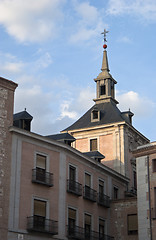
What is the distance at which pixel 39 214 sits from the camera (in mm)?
35344

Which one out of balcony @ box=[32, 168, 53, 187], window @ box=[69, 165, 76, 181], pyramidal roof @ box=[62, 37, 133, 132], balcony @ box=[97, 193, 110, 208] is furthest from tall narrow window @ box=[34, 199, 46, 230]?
pyramidal roof @ box=[62, 37, 133, 132]

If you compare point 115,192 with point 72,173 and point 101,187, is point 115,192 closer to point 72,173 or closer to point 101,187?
point 101,187

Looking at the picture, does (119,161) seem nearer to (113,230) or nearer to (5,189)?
(113,230)

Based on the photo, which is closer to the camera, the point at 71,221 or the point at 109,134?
the point at 71,221

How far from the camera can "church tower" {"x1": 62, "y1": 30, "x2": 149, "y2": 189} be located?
179 ft

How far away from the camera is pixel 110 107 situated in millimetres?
60750

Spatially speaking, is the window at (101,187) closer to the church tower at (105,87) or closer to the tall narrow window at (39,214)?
the tall narrow window at (39,214)

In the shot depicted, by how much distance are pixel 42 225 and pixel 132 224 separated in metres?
9.98

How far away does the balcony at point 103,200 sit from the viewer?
4247 cm

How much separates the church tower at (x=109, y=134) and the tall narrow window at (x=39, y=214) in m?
17.7

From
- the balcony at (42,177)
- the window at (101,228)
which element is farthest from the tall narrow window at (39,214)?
the window at (101,228)

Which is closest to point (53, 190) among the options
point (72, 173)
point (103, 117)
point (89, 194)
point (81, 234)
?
point (72, 173)

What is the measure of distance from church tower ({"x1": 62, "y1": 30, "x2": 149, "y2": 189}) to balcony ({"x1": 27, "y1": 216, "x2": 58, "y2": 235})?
688 inches

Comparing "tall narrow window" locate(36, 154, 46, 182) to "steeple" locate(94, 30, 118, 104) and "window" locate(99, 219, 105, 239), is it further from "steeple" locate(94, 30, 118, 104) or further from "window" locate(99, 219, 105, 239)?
"steeple" locate(94, 30, 118, 104)
